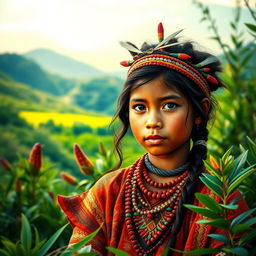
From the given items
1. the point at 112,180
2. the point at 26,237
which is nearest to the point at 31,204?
the point at 112,180

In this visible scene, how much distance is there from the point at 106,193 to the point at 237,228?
50 centimetres

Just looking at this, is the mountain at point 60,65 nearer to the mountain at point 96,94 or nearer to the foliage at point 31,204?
the mountain at point 96,94

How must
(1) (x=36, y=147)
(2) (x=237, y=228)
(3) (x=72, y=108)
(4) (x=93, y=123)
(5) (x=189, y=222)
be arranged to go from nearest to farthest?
(2) (x=237, y=228), (5) (x=189, y=222), (1) (x=36, y=147), (4) (x=93, y=123), (3) (x=72, y=108)

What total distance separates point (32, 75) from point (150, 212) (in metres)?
8.79

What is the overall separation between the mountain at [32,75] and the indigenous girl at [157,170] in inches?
286

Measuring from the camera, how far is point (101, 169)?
6.13 feet

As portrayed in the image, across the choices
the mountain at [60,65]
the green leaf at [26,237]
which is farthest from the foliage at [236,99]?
the mountain at [60,65]

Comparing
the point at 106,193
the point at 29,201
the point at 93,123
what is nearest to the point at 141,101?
the point at 106,193

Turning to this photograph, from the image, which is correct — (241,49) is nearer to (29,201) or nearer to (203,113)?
(203,113)

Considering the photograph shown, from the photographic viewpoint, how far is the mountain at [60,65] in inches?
383

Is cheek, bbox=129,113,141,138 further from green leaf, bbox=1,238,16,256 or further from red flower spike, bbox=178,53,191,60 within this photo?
green leaf, bbox=1,238,16,256

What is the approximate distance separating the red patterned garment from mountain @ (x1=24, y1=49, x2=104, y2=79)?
27.4ft

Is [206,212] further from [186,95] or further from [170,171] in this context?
[186,95]

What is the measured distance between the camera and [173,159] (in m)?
1.20
